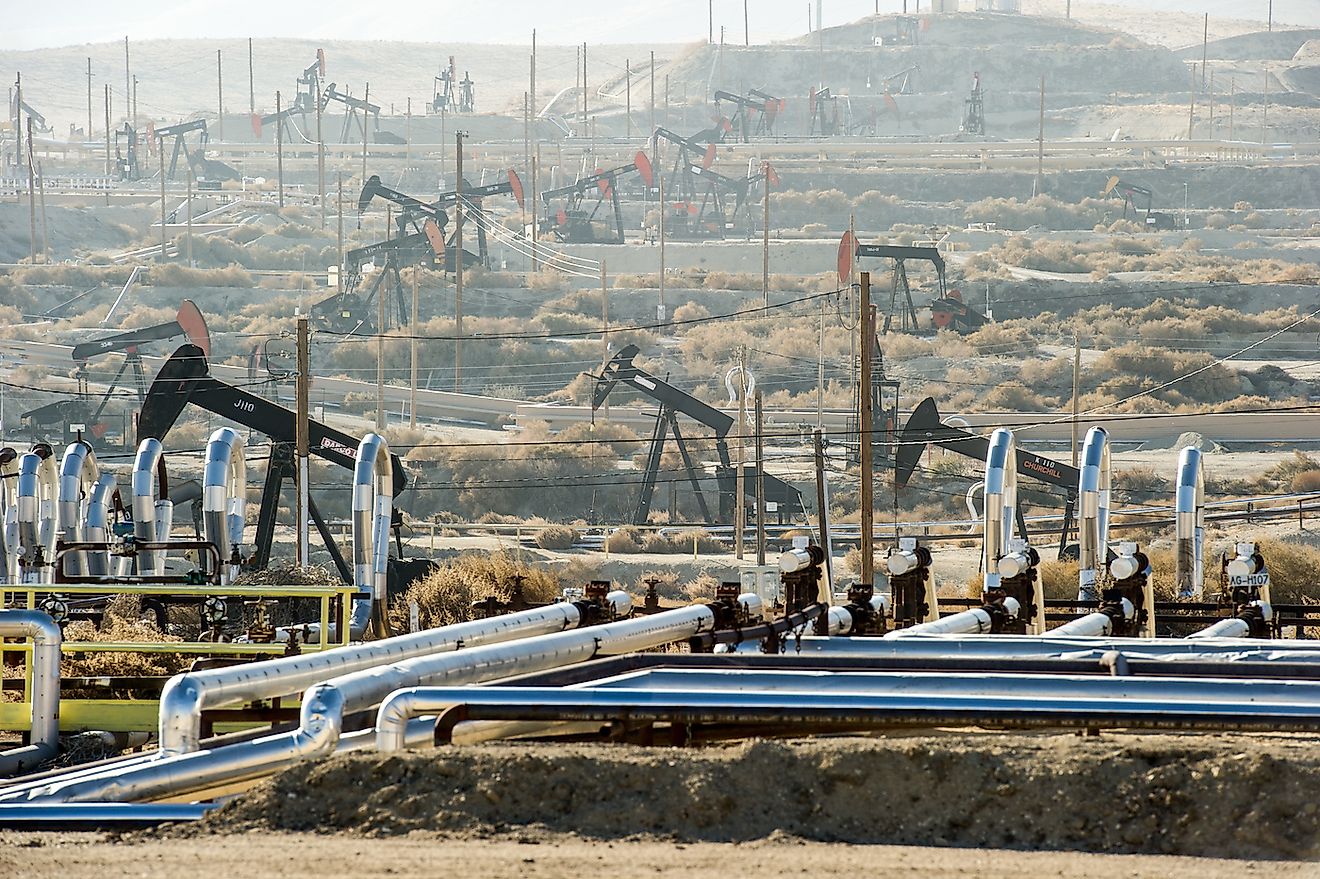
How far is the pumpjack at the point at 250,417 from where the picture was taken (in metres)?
26.9

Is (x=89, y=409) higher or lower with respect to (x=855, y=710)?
lower

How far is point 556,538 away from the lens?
120 feet

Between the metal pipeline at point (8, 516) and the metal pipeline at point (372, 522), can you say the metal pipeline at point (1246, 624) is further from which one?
the metal pipeline at point (8, 516)

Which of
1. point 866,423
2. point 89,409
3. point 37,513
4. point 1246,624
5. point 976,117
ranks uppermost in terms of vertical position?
point 976,117

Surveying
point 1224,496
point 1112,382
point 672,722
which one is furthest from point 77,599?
point 1112,382

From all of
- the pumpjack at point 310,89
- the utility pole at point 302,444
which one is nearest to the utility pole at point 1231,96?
the pumpjack at point 310,89

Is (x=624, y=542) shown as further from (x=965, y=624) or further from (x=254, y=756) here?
(x=254, y=756)

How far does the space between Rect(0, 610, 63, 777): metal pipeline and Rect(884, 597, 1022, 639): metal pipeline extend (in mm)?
5390

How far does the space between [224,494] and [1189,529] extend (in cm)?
1154

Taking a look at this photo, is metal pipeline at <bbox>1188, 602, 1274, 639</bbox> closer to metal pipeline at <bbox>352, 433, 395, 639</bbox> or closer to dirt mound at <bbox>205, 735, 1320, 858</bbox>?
dirt mound at <bbox>205, 735, 1320, 858</bbox>

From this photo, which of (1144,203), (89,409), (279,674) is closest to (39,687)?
(279,674)

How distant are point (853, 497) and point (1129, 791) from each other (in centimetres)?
3536

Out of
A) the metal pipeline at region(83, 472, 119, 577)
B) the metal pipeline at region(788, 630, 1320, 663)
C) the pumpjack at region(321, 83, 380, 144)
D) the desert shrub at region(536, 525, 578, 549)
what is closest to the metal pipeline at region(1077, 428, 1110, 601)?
the metal pipeline at region(788, 630, 1320, 663)

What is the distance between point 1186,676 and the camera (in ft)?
29.0
